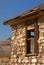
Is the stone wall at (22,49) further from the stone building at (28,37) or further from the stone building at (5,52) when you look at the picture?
the stone building at (5,52)

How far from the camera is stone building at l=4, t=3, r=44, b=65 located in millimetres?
12172

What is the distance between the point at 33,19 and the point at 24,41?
4.20 ft

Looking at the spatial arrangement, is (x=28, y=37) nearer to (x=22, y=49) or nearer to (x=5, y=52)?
(x=22, y=49)

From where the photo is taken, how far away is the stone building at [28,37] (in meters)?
12.2

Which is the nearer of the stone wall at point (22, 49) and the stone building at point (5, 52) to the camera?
the stone wall at point (22, 49)

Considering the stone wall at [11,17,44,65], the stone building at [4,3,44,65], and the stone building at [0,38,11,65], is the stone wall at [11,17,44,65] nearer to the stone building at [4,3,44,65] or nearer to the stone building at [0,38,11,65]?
the stone building at [4,3,44,65]

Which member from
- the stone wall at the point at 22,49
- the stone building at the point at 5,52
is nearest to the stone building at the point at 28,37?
the stone wall at the point at 22,49

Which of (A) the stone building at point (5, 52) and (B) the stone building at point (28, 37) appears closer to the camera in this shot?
(B) the stone building at point (28, 37)

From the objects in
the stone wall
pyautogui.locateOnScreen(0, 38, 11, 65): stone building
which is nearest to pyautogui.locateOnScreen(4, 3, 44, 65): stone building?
the stone wall

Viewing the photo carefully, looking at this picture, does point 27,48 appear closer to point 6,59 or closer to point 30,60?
point 30,60

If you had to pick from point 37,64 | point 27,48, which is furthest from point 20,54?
point 37,64

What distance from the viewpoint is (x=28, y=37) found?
13.2 m

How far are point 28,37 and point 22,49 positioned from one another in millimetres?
723

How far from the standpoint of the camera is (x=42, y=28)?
1218 centimetres
